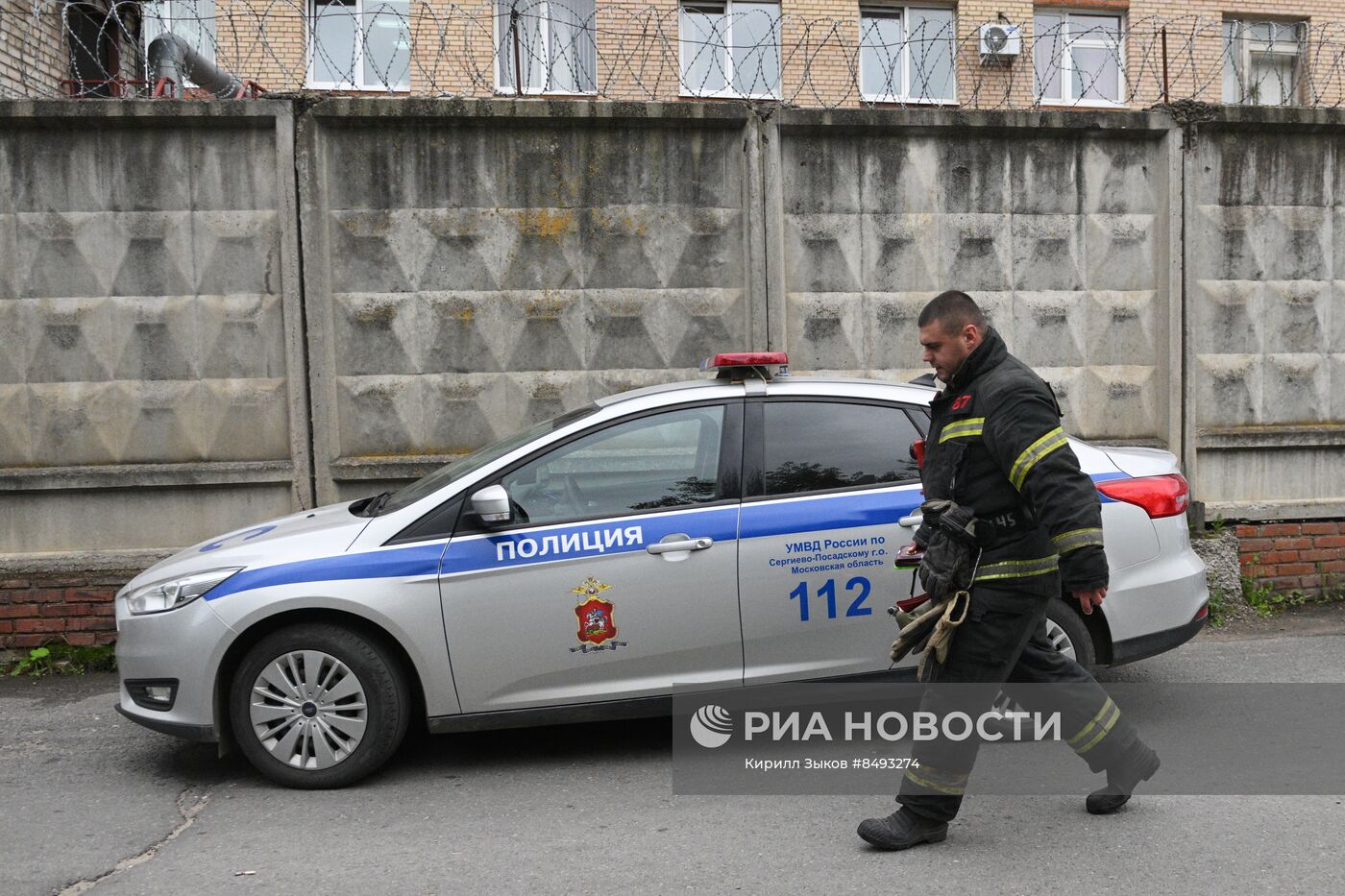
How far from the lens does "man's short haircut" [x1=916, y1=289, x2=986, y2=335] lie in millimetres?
3895

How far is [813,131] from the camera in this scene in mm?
7461

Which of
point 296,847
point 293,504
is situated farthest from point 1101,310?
point 296,847

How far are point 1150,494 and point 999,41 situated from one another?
10.2 metres

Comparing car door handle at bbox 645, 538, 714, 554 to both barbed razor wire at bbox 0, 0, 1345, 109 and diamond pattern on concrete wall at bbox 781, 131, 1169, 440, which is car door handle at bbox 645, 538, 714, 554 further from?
barbed razor wire at bbox 0, 0, 1345, 109

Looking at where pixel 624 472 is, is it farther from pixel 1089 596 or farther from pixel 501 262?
pixel 501 262

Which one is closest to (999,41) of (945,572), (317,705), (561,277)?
(561,277)

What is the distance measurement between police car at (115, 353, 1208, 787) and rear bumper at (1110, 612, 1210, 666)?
0.14 meters

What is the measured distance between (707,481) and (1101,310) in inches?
164

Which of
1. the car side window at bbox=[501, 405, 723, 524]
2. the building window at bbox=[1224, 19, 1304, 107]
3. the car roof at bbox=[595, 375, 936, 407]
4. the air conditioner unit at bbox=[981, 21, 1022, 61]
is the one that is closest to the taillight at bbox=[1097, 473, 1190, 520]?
the car roof at bbox=[595, 375, 936, 407]

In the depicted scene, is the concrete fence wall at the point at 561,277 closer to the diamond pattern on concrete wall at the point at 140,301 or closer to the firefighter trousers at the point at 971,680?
the diamond pattern on concrete wall at the point at 140,301

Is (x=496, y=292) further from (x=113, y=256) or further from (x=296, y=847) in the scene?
(x=296, y=847)

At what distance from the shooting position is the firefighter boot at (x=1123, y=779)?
4.03 metres

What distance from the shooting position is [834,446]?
4.90 m

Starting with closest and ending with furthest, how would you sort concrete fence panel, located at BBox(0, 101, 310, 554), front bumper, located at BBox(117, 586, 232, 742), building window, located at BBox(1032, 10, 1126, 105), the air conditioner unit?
front bumper, located at BBox(117, 586, 232, 742) < concrete fence panel, located at BBox(0, 101, 310, 554) < the air conditioner unit < building window, located at BBox(1032, 10, 1126, 105)
